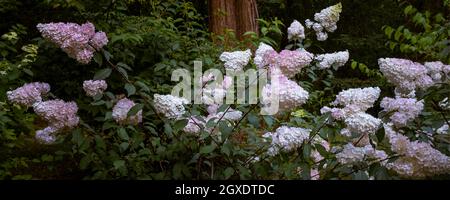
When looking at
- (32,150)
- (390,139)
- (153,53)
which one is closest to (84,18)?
(153,53)

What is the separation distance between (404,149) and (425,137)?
0.27m

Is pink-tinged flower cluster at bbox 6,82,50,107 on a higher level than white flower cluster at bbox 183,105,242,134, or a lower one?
higher

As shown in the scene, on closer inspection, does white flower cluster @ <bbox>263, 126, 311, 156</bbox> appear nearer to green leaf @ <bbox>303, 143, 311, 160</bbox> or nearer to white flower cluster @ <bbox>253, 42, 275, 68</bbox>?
green leaf @ <bbox>303, 143, 311, 160</bbox>

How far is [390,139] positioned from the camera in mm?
2277

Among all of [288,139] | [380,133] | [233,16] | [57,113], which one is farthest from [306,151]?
[233,16]

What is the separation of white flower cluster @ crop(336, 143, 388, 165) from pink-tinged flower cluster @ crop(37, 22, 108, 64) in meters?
1.21

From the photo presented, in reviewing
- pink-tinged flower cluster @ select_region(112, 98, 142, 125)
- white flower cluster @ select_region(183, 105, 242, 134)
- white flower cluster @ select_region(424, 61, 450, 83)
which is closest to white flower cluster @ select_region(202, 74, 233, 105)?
white flower cluster @ select_region(183, 105, 242, 134)

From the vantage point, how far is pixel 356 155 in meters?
2.20

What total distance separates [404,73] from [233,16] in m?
4.22

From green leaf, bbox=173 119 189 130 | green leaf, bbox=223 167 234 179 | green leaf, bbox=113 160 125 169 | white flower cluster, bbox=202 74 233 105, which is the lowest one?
green leaf, bbox=113 160 125 169

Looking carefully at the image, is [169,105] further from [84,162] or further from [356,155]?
[356,155]

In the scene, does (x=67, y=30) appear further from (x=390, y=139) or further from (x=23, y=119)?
(x=23, y=119)

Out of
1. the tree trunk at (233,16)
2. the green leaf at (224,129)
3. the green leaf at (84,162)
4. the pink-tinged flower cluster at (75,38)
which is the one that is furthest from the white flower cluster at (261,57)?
the tree trunk at (233,16)

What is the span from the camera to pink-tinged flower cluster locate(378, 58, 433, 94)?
223 centimetres
